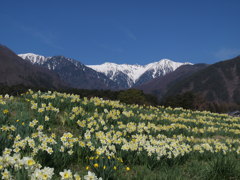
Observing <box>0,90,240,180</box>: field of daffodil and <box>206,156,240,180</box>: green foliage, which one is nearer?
<box>0,90,240,180</box>: field of daffodil

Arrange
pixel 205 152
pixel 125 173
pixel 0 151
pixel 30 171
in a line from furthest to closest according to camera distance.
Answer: pixel 205 152
pixel 125 173
pixel 0 151
pixel 30 171

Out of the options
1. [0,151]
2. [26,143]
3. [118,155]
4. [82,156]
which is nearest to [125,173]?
[118,155]

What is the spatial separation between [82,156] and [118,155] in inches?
31.5

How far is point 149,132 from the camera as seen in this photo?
26.1ft

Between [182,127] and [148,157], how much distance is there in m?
4.79

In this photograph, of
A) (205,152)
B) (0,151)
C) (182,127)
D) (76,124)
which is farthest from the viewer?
(182,127)

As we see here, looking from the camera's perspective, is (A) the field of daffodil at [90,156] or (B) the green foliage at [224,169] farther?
(B) the green foliage at [224,169]

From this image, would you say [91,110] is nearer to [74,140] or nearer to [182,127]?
[182,127]

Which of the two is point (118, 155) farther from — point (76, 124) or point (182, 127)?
point (182, 127)

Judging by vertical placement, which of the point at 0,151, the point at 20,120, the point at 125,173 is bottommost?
the point at 125,173

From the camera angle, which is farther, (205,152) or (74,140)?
(205,152)

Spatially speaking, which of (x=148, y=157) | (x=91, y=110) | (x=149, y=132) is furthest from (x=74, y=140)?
(x=91, y=110)

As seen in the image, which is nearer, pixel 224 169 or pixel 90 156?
pixel 224 169

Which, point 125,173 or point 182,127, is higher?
point 182,127
